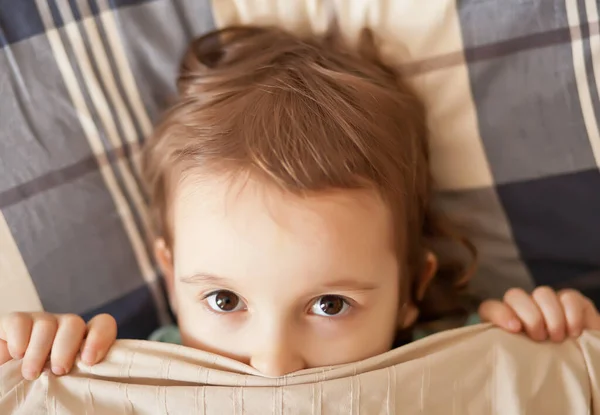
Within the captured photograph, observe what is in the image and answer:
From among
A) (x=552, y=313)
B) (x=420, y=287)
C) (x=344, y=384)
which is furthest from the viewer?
(x=420, y=287)

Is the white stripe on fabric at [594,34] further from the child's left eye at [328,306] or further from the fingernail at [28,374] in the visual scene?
the fingernail at [28,374]

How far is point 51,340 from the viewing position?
0.91 metres

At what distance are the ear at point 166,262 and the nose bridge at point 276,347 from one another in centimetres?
21

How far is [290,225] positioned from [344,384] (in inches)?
7.9

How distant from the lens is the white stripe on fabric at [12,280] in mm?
1025

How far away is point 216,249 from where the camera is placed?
0.88 m

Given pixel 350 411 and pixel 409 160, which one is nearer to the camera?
pixel 350 411

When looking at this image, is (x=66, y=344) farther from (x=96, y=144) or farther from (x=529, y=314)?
(x=529, y=314)

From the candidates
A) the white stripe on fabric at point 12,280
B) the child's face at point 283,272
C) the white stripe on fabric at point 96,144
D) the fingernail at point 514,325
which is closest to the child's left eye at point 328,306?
the child's face at point 283,272

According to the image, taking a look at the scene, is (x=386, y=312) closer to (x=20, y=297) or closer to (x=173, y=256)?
(x=173, y=256)

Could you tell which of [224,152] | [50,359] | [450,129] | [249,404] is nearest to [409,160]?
[450,129]

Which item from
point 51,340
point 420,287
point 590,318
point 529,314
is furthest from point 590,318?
point 51,340

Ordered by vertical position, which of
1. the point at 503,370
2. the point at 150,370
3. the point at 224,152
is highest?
the point at 224,152

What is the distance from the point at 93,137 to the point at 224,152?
11.5 inches
